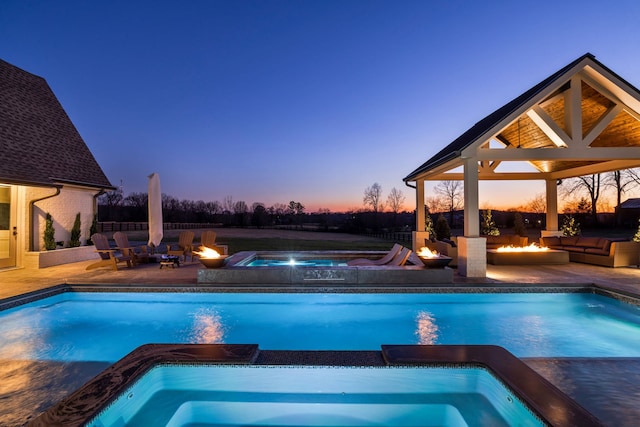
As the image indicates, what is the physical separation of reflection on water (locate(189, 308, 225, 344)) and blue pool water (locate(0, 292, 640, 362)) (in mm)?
21

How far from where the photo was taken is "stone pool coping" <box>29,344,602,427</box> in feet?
8.74

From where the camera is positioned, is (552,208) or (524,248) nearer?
(524,248)

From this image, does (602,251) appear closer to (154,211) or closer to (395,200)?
(154,211)

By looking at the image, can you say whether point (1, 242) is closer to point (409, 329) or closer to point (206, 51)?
point (206, 51)

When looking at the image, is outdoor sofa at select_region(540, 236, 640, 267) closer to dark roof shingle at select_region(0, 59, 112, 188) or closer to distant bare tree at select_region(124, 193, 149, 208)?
dark roof shingle at select_region(0, 59, 112, 188)

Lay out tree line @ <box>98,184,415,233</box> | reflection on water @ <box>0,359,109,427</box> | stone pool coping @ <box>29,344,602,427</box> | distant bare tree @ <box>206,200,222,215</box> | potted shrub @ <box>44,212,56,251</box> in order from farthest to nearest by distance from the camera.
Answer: distant bare tree @ <box>206,200,222,215</box> < tree line @ <box>98,184,415,233</box> < potted shrub @ <box>44,212,56,251</box> < reflection on water @ <box>0,359,109,427</box> < stone pool coping @ <box>29,344,602,427</box>

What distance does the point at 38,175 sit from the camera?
11000 mm

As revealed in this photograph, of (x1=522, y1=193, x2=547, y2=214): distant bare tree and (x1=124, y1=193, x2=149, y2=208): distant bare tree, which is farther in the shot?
(x1=124, y1=193, x2=149, y2=208): distant bare tree

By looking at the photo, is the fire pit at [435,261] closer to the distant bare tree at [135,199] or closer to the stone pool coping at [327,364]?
the stone pool coping at [327,364]

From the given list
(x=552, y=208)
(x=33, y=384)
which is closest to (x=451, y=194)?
(x=552, y=208)

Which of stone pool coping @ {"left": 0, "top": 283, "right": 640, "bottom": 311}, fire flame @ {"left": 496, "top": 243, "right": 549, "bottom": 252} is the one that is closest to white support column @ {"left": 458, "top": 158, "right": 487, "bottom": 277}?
stone pool coping @ {"left": 0, "top": 283, "right": 640, "bottom": 311}

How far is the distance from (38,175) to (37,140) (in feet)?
8.52

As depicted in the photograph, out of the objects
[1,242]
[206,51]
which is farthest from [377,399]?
[206,51]

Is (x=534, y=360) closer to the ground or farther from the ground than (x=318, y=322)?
farther from the ground
